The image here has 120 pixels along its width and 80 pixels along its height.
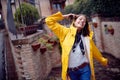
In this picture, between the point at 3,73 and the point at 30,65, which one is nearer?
the point at 30,65

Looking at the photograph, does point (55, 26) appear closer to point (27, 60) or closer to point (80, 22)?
point (80, 22)

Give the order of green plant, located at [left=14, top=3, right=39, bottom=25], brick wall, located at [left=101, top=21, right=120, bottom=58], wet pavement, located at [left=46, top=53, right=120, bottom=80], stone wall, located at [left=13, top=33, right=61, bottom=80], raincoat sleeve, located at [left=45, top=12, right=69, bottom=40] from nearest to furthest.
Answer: raincoat sleeve, located at [left=45, top=12, right=69, bottom=40]
stone wall, located at [left=13, top=33, right=61, bottom=80]
wet pavement, located at [left=46, top=53, right=120, bottom=80]
brick wall, located at [left=101, top=21, right=120, bottom=58]
green plant, located at [left=14, top=3, right=39, bottom=25]

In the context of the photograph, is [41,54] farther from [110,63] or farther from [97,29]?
[97,29]

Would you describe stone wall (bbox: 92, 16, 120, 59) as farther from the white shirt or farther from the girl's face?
the white shirt

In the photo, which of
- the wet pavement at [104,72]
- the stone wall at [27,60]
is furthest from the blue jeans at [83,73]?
the wet pavement at [104,72]

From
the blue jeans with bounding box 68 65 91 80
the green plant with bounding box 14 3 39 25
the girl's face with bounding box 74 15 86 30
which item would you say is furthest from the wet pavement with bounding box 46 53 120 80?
the girl's face with bounding box 74 15 86 30

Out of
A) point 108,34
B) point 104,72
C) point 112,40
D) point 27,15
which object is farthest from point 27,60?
point 108,34

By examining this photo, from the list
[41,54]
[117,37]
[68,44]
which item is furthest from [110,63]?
[68,44]

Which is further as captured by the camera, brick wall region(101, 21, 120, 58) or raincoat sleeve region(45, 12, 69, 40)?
brick wall region(101, 21, 120, 58)

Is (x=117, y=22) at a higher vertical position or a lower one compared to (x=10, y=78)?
higher

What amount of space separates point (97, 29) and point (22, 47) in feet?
23.9

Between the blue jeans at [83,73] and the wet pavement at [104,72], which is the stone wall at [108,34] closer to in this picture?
the wet pavement at [104,72]

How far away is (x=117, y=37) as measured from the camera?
1058 cm

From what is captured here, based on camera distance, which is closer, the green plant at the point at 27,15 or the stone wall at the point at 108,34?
the stone wall at the point at 108,34
